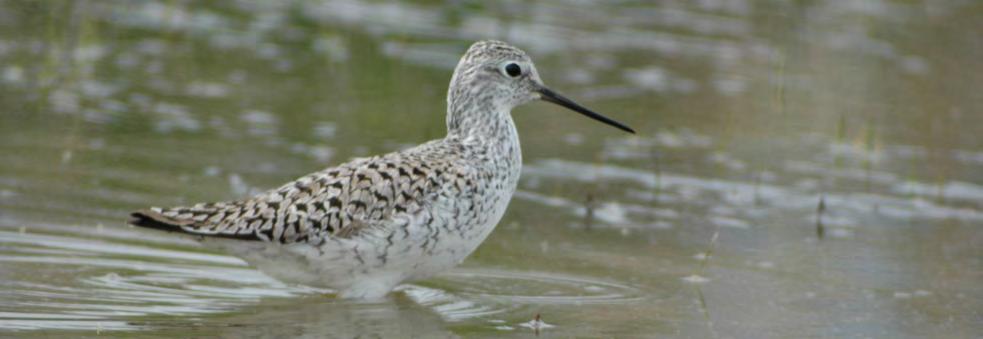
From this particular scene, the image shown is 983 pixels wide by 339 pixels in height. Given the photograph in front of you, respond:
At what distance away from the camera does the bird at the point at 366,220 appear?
7258 mm

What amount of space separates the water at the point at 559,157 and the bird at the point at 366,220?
22 centimetres

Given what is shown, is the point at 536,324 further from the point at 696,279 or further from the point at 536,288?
the point at 696,279

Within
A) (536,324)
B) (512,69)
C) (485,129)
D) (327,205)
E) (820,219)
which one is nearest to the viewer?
(536,324)

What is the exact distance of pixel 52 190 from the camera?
9227mm

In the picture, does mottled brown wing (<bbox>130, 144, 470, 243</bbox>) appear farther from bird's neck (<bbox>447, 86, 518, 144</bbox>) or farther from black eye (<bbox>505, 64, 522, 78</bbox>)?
black eye (<bbox>505, 64, 522, 78</bbox>)

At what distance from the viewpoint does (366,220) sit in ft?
24.3

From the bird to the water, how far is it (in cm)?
22

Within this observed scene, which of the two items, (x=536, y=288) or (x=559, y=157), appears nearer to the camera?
(x=536, y=288)

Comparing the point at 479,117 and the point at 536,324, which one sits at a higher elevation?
the point at 479,117

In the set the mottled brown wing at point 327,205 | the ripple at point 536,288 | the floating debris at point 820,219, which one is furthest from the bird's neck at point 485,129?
the floating debris at point 820,219

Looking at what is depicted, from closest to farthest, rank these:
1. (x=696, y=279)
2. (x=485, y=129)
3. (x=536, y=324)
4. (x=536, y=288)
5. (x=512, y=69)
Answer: (x=536, y=324)
(x=536, y=288)
(x=485, y=129)
(x=696, y=279)
(x=512, y=69)

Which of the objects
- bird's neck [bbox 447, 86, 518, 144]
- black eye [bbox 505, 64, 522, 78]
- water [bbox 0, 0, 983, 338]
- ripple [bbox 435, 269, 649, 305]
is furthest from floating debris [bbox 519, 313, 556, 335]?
black eye [bbox 505, 64, 522, 78]

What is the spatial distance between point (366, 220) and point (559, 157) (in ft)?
12.9

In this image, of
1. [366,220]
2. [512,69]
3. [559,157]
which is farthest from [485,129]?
[559,157]
